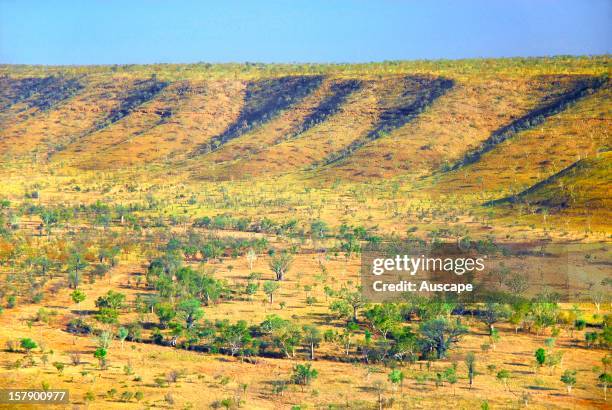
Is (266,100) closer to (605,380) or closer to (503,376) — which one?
(503,376)

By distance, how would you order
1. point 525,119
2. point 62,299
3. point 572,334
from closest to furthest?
point 572,334 → point 62,299 → point 525,119

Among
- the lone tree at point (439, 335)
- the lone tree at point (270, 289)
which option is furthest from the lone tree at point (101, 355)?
the lone tree at point (439, 335)

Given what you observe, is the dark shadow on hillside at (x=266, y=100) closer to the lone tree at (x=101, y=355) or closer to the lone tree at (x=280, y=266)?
the lone tree at (x=280, y=266)

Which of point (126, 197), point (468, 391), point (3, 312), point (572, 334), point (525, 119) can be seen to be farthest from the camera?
point (525, 119)

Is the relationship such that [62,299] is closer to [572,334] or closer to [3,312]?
[3,312]

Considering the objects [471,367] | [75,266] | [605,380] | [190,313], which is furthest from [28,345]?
[605,380]

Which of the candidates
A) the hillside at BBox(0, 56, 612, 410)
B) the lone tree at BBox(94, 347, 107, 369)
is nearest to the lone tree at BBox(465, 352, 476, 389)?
the hillside at BBox(0, 56, 612, 410)

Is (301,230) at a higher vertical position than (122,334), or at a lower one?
higher

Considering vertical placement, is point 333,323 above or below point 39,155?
below

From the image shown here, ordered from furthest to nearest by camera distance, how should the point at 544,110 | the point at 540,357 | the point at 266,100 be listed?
the point at 266,100, the point at 544,110, the point at 540,357

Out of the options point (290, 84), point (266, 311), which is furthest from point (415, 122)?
point (266, 311)

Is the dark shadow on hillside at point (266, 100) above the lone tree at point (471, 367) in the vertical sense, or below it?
above
